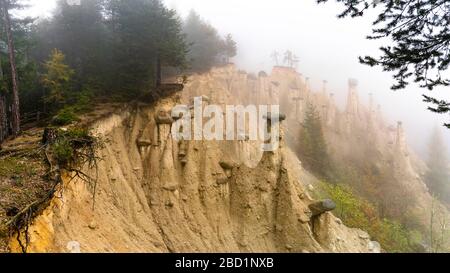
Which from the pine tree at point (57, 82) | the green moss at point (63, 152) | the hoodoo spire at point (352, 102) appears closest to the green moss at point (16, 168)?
the green moss at point (63, 152)

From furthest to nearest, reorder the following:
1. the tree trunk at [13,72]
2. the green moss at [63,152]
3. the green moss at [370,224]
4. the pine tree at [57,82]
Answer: the green moss at [370,224] → the pine tree at [57,82] → the tree trunk at [13,72] → the green moss at [63,152]

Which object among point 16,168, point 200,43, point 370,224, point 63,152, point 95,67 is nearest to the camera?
point 16,168

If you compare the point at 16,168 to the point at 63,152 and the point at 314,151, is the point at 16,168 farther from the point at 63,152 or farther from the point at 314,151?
the point at 314,151

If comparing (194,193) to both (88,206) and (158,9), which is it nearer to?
(88,206)

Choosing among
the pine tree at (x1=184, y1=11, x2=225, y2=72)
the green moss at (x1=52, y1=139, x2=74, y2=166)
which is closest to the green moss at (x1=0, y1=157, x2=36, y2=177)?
the green moss at (x1=52, y1=139, x2=74, y2=166)

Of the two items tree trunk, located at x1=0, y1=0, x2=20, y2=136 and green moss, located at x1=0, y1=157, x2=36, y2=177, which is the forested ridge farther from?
green moss, located at x1=0, y1=157, x2=36, y2=177

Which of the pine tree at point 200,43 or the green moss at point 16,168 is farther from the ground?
the pine tree at point 200,43

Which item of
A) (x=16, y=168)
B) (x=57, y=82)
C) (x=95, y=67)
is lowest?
(x=16, y=168)

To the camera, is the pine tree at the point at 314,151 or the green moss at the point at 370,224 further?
the pine tree at the point at 314,151

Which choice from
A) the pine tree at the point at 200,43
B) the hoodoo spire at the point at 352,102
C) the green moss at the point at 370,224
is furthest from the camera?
the hoodoo spire at the point at 352,102

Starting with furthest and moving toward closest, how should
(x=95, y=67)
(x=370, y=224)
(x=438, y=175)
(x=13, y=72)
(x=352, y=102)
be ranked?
(x=352, y=102), (x=438, y=175), (x=370, y=224), (x=95, y=67), (x=13, y=72)

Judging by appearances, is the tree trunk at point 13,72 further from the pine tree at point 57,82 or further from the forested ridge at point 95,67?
the pine tree at point 57,82

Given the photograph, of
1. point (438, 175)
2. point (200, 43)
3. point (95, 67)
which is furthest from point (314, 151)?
point (95, 67)

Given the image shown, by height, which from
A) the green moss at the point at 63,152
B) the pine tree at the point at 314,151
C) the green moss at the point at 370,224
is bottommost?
the green moss at the point at 370,224
